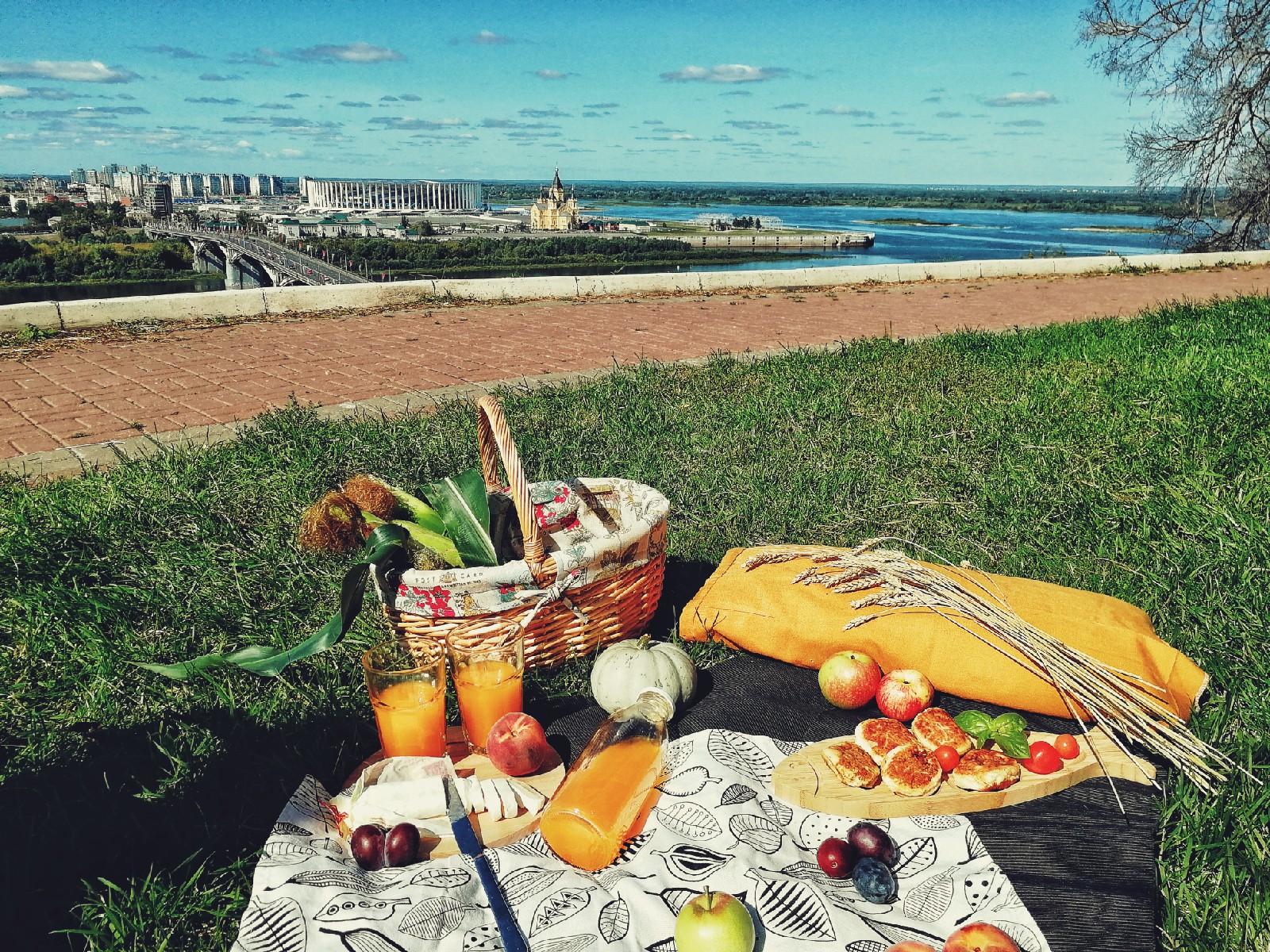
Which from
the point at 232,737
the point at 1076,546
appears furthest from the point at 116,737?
the point at 1076,546

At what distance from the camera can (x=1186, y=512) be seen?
369 centimetres

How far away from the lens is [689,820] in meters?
1.93

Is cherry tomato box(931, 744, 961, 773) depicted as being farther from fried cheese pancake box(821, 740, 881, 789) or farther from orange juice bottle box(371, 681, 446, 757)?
orange juice bottle box(371, 681, 446, 757)

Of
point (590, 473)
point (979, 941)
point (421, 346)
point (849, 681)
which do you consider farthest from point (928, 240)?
point (979, 941)

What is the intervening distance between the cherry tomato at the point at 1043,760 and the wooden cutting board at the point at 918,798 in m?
0.02

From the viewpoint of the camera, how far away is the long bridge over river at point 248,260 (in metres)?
97.9

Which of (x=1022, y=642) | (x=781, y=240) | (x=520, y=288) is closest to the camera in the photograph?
(x=1022, y=642)

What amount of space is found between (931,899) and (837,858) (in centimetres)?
21

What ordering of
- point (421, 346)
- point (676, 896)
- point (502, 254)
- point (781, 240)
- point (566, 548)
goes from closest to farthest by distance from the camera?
point (676, 896)
point (566, 548)
point (421, 346)
point (502, 254)
point (781, 240)

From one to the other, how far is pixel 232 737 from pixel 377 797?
710 millimetres

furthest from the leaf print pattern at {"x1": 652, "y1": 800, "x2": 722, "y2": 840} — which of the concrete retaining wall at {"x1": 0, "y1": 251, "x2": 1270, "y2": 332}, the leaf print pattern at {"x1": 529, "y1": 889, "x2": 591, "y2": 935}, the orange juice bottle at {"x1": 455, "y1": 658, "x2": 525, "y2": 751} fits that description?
the concrete retaining wall at {"x1": 0, "y1": 251, "x2": 1270, "y2": 332}

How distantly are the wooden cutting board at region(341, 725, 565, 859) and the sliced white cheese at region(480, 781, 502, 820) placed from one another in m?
0.01

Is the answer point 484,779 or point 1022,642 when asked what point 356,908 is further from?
point 1022,642

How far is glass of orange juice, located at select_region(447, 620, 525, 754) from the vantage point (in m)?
2.20
